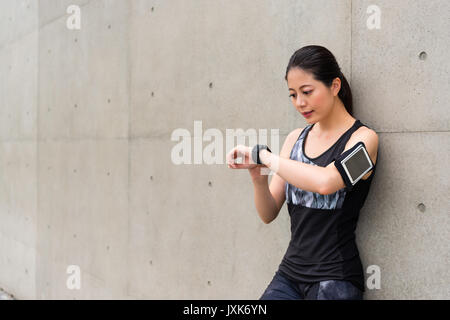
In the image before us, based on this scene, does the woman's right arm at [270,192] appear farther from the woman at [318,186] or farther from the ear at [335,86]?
the ear at [335,86]

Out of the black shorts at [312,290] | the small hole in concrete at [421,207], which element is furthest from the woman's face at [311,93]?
the black shorts at [312,290]

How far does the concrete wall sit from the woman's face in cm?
26

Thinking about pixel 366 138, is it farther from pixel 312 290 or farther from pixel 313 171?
pixel 312 290

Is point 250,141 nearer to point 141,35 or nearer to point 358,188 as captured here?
point 358,188

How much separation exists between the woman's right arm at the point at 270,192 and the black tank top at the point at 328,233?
0.57ft

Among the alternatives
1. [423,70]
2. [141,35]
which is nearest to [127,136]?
[141,35]

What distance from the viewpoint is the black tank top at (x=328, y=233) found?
2.09 m

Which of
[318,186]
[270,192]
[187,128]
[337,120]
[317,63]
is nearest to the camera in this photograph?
[318,186]

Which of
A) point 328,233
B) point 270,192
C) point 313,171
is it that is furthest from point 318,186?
point 270,192

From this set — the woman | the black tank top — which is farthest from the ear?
the black tank top

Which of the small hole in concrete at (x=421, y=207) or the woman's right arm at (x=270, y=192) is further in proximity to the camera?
the woman's right arm at (x=270, y=192)

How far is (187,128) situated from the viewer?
3344 mm

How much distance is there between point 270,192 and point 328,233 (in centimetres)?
39

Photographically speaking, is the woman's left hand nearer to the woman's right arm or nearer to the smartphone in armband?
the woman's right arm
